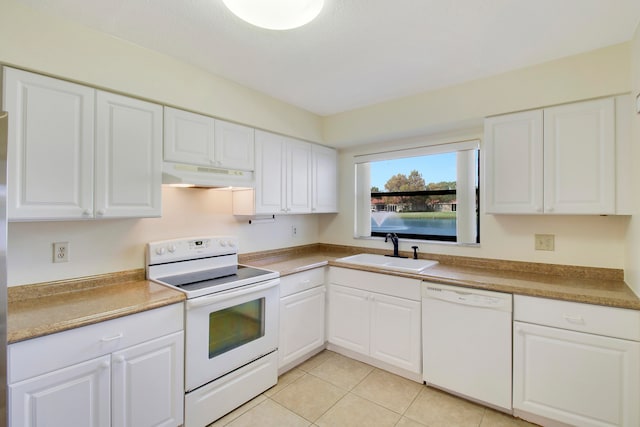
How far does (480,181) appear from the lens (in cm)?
269

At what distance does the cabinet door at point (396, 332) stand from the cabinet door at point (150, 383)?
152 centimetres

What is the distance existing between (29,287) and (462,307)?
2.72 metres

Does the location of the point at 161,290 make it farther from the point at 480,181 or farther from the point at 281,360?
the point at 480,181

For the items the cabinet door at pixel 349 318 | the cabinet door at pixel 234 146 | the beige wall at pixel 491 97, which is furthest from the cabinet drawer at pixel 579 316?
the cabinet door at pixel 234 146

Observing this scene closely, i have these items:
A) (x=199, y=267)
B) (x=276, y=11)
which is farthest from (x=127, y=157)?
(x=276, y=11)

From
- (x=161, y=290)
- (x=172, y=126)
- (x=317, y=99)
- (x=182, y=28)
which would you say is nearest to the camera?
(x=182, y=28)

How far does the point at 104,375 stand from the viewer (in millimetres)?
1502

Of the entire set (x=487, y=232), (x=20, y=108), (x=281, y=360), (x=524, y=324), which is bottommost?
(x=281, y=360)

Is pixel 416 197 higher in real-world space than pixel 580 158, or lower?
lower

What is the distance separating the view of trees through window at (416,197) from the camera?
9.62ft

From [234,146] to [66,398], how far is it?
184 cm

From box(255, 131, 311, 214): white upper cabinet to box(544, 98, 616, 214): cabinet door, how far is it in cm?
202

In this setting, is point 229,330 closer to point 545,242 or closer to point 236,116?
point 236,116

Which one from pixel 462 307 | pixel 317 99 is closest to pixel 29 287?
pixel 317 99
